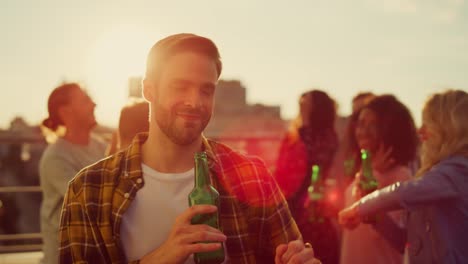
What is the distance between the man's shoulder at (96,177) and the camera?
209cm

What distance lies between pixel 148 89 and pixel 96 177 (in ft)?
1.25

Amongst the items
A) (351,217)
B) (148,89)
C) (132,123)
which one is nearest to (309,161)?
(351,217)

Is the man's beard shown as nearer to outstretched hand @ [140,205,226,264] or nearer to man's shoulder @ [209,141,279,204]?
man's shoulder @ [209,141,279,204]

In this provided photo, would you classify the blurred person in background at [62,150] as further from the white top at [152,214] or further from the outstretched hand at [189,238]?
the outstretched hand at [189,238]

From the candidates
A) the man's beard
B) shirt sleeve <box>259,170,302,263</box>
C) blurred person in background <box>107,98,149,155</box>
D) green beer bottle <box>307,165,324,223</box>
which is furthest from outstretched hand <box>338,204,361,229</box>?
green beer bottle <box>307,165,324,223</box>

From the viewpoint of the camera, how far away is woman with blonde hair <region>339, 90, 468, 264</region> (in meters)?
2.92

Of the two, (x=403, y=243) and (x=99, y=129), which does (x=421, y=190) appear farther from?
(x=99, y=129)

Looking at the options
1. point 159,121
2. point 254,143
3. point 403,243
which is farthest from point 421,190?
point 254,143

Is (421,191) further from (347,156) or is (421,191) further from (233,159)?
(347,156)

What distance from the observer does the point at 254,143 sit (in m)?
7.34

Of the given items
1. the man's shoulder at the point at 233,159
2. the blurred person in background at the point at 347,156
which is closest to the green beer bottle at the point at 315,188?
the blurred person in background at the point at 347,156

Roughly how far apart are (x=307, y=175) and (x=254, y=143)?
7.56 feet

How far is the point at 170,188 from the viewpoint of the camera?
6.84 feet

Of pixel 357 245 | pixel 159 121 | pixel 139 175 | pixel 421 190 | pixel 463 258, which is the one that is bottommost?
pixel 357 245
